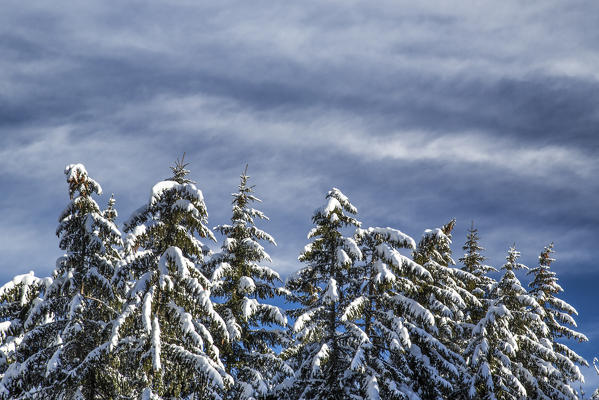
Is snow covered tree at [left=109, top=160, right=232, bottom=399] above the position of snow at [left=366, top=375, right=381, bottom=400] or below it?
above

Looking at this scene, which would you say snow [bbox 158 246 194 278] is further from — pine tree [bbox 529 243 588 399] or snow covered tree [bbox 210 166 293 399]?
pine tree [bbox 529 243 588 399]

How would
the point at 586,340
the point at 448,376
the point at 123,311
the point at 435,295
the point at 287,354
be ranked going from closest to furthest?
1. the point at 123,311
2. the point at 287,354
3. the point at 448,376
4. the point at 435,295
5. the point at 586,340

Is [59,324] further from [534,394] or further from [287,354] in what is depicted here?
[534,394]

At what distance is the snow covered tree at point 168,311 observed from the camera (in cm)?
1669

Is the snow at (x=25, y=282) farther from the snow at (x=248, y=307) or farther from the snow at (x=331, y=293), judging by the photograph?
the snow at (x=331, y=293)

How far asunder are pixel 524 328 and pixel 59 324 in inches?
811

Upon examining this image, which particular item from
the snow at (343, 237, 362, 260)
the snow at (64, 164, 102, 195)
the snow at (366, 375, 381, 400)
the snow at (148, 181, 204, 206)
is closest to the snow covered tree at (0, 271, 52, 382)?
the snow at (64, 164, 102, 195)

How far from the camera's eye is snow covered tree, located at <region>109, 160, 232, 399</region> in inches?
657

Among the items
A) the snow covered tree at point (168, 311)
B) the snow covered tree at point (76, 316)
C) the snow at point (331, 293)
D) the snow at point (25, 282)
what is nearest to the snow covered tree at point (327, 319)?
the snow at point (331, 293)

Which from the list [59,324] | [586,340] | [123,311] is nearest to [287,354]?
[123,311]

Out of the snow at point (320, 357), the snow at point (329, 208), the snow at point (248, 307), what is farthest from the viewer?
the snow at point (248, 307)

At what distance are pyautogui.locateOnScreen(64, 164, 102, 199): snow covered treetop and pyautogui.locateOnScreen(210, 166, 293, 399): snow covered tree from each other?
609 cm

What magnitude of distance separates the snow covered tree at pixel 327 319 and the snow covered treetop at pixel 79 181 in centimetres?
819

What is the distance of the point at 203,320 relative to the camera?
1972 cm
